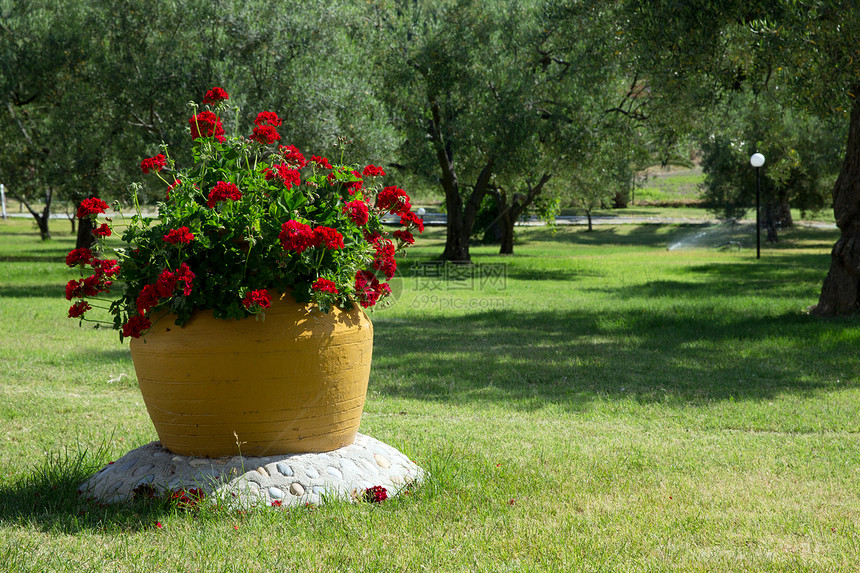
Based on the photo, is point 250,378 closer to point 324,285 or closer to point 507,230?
point 324,285

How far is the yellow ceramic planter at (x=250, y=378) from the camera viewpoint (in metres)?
3.91

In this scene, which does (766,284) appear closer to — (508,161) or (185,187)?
(508,161)

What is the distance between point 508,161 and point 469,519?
1483 centimetres

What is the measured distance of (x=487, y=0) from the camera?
19.1 m

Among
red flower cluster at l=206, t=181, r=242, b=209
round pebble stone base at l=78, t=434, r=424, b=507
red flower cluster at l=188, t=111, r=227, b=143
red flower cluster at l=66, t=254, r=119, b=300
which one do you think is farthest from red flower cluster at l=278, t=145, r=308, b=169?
round pebble stone base at l=78, t=434, r=424, b=507

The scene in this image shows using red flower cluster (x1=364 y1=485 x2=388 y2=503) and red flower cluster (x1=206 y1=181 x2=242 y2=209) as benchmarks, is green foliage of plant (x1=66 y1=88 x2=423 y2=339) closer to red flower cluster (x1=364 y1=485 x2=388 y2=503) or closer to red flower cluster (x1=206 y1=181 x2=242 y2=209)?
red flower cluster (x1=206 y1=181 x2=242 y2=209)

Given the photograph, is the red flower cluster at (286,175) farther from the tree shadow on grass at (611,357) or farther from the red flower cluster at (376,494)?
the tree shadow on grass at (611,357)

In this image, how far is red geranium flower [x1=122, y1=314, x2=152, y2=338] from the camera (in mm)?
3855

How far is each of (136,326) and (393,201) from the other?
1635mm

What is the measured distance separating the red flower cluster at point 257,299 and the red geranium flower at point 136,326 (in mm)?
560

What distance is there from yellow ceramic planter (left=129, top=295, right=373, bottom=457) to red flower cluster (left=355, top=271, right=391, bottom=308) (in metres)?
0.20

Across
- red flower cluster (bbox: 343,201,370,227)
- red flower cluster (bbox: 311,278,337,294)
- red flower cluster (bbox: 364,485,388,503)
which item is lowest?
red flower cluster (bbox: 364,485,388,503)

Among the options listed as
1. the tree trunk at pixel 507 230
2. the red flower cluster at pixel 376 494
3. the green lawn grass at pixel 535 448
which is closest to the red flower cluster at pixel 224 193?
the green lawn grass at pixel 535 448

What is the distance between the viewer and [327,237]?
12.5 ft
